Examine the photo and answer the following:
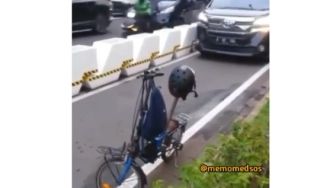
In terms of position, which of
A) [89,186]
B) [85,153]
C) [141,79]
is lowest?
[89,186]

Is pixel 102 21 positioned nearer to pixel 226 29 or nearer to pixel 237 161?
pixel 226 29

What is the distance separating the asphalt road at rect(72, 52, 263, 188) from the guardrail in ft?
1.05

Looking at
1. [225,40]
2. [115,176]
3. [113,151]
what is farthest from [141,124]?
[225,40]

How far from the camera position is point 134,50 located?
4586mm

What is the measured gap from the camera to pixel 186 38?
3.70m

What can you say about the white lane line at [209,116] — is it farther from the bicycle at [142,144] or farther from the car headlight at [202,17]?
the car headlight at [202,17]

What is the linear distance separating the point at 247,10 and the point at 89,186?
50.6 inches

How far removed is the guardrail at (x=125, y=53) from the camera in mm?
3706

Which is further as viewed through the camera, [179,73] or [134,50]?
[134,50]

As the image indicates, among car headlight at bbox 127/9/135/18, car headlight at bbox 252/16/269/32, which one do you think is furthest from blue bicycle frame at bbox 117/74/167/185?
car headlight at bbox 252/16/269/32
